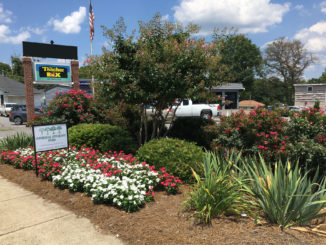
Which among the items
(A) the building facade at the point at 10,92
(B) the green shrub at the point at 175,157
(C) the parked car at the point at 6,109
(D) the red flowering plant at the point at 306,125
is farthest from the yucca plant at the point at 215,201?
(A) the building facade at the point at 10,92

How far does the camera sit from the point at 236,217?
3449 millimetres

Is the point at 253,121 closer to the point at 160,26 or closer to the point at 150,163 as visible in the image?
the point at 150,163

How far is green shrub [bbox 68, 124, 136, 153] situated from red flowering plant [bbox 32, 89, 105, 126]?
2.28m

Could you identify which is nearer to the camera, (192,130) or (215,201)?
(215,201)

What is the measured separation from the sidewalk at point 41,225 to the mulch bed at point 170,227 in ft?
0.48

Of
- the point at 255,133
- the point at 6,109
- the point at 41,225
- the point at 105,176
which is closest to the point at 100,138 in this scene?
the point at 105,176

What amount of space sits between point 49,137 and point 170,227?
12.6 feet

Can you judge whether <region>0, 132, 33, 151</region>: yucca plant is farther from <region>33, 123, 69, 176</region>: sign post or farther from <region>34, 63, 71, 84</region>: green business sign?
<region>34, 63, 71, 84</region>: green business sign

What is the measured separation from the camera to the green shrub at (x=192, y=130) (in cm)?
740

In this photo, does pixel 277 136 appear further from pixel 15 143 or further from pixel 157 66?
pixel 15 143

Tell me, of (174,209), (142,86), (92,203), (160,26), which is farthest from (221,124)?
(92,203)

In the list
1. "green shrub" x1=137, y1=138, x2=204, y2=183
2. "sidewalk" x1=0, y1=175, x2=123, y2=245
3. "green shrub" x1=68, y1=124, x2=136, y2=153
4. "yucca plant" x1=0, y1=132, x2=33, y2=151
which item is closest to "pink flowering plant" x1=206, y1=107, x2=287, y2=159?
"green shrub" x1=137, y1=138, x2=204, y2=183

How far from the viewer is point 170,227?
3.23 m

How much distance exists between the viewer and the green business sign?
17.0 meters
